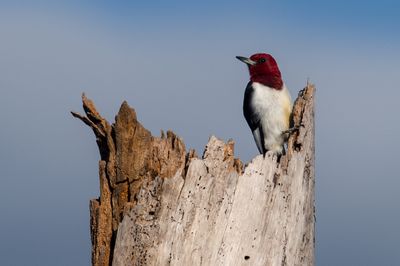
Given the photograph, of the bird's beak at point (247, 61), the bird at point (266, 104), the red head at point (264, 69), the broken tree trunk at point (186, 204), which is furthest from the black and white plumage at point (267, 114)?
the broken tree trunk at point (186, 204)

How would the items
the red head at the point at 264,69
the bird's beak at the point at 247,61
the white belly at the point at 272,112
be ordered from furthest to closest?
the bird's beak at the point at 247,61
the red head at the point at 264,69
the white belly at the point at 272,112

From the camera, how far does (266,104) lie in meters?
7.68

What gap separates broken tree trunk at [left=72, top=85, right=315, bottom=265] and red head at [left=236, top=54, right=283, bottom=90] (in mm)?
Answer: 2380

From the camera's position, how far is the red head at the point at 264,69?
8000 mm

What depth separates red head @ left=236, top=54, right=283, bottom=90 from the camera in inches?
315

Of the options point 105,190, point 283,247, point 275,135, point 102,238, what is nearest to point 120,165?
point 105,190

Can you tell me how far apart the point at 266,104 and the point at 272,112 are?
0.14 metres

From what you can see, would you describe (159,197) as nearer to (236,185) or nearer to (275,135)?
(236,185)

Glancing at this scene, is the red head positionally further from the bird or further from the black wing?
the black wing

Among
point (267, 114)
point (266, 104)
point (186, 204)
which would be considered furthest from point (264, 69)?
point (186, 204)

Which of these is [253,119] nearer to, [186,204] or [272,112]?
[272,112]

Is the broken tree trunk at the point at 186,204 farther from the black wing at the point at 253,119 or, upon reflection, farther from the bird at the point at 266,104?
the black wing at the point at 253,119

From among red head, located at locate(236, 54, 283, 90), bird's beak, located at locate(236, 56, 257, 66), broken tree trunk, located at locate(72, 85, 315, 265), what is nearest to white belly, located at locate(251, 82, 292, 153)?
red head, located at locate(236, 54, 283, 90)

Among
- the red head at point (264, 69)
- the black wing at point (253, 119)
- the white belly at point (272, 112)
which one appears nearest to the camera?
the white belly at point (272, 112)
